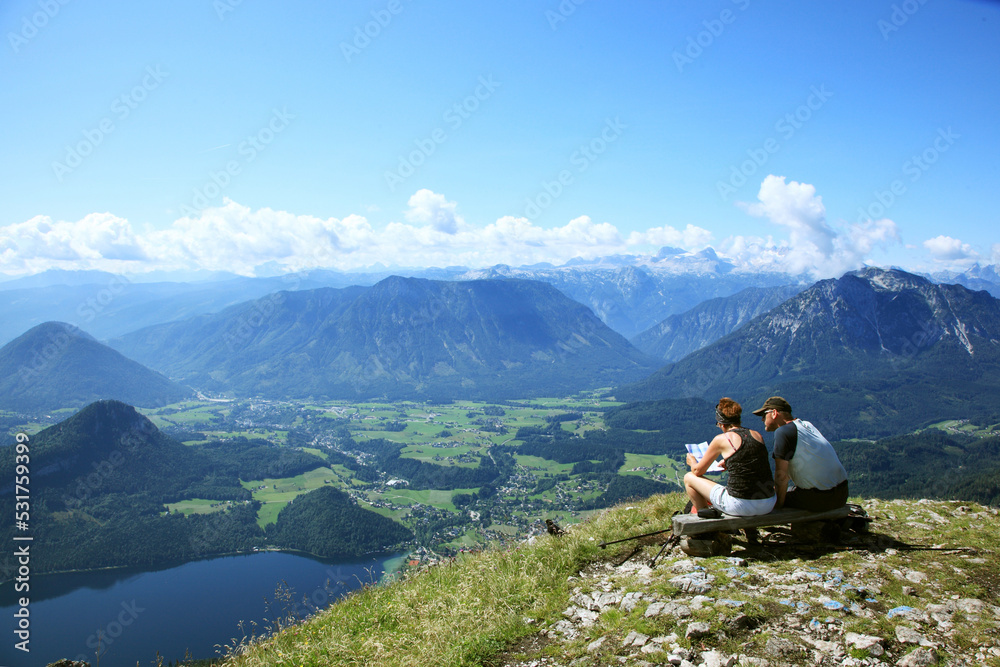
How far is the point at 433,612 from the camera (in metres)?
7.46

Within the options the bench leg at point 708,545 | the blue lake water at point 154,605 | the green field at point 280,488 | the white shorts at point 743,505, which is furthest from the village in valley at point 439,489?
the white shorts at point 743,505

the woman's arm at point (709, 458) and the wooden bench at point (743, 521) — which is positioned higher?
the woman's arm at point (709, 458)

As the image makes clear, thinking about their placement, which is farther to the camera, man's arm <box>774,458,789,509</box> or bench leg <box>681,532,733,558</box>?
man's arm <box>774,458,789,509</box>

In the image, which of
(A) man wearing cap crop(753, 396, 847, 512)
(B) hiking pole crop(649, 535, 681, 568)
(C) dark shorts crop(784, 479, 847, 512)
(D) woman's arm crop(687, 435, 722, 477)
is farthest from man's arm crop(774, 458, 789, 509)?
(B) hiking pole crop(649, 535, 681, 568)

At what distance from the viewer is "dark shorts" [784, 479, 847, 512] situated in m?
8.48

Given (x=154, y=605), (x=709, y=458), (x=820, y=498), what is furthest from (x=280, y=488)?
(x=820, y=498)

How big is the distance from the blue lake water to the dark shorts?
50.3 metres

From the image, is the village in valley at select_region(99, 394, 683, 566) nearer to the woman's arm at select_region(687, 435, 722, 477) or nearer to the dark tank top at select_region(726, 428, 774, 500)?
the woman's arm at select_region(687, 435, 722, 477)

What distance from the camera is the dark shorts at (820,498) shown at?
8.48m

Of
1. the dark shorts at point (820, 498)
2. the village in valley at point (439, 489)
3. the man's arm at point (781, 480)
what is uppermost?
the man's arm at point (781, 480)

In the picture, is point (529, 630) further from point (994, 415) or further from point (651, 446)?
point (994, 415)

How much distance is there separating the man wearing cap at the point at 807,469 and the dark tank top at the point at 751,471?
438mm

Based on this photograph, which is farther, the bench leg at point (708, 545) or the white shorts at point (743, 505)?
the bench leg at point (708, 545)

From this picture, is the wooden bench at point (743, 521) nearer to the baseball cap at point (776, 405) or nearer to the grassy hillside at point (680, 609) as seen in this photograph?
the grassy hillside at point (680, 609)
